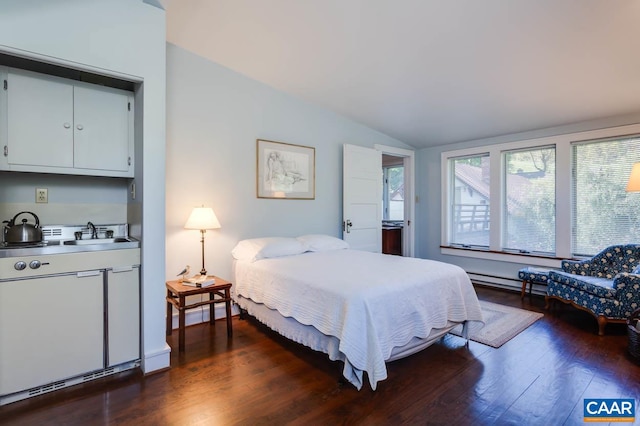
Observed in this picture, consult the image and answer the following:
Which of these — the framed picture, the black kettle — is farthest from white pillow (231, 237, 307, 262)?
the black kettle

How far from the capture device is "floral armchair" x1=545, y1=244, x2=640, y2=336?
282cm

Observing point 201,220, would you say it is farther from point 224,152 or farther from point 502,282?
point 502,282

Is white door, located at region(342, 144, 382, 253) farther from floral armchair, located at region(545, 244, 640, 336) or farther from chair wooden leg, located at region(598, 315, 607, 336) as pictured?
chair wooden leg, located at region(598, 315, 607, 336)

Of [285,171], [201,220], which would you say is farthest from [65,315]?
[285,171]

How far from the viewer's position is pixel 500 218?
4.66 metres

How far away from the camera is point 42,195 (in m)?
2.42

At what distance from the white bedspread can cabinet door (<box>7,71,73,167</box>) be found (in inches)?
68.6

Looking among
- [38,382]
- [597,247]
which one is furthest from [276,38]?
[597,247]

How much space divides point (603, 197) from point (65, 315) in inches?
214

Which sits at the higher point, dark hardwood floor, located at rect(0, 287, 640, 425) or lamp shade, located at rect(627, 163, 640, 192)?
lamp shade, located at rect(627, 163, 640, 192)

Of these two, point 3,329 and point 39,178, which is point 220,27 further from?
point 3,329

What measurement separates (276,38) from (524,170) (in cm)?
381

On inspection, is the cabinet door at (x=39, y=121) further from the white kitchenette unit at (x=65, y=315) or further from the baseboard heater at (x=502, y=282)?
the baseboard heater at (x=502, y=282)

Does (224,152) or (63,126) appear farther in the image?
(224,152)
